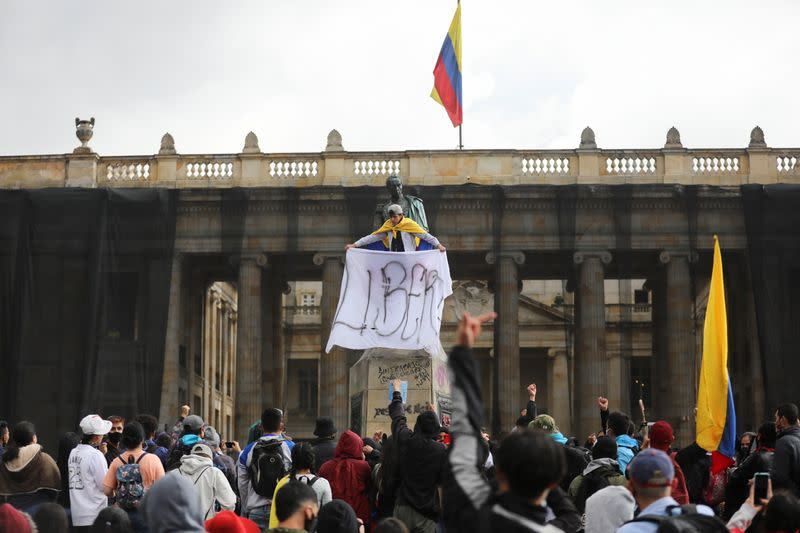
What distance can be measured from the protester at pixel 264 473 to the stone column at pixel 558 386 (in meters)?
55.5

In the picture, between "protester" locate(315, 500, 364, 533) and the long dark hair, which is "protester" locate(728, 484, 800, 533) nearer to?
"protester" locate(315, 500, 364, 533)

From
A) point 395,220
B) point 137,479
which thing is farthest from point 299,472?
point 395,220

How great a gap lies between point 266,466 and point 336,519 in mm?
2617

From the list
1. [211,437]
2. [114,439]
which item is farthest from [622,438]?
[114,439]

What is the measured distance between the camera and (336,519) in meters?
10.1

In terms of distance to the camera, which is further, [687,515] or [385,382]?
[385,382]

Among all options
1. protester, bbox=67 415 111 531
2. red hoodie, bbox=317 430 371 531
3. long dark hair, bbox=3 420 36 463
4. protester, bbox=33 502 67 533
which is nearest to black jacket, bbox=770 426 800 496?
red hoodie, bbox=317 430 371 531

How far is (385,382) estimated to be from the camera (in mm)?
20000

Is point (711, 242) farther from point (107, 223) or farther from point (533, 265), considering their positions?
point (107, 223)

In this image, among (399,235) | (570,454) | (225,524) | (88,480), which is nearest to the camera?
(225,524)

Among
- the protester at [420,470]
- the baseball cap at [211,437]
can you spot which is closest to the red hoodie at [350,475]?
the protester at [420,470]

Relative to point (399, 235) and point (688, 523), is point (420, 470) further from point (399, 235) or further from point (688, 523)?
point (399, 235)

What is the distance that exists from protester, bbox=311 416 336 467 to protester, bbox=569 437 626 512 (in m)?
3.51

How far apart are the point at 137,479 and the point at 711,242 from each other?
1482 inches
